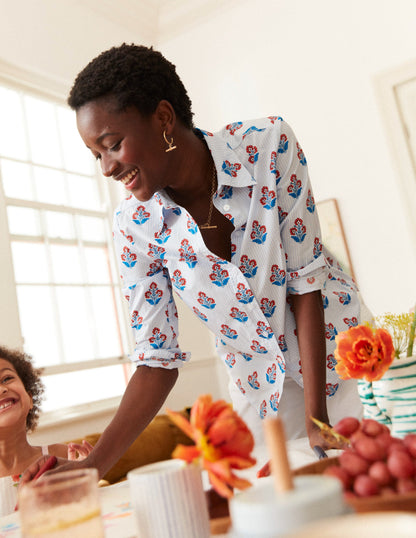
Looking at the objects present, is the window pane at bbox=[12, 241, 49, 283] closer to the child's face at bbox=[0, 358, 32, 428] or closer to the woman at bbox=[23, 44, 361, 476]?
the child's face at bbox=[0, 358, 32, 428]

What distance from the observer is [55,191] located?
4398 mm

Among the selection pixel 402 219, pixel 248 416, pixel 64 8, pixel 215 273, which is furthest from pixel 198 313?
pixel 64 8

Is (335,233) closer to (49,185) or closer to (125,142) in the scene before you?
(49,185)

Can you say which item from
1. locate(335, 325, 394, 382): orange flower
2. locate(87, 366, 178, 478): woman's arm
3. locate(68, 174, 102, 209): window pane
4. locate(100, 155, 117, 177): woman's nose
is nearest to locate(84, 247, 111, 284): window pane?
locate(68, 174, 102, 209): window pane

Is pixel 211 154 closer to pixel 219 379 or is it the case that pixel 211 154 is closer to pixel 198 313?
pixel 198 313

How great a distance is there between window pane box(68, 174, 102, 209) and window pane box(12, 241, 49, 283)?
1.77 ft

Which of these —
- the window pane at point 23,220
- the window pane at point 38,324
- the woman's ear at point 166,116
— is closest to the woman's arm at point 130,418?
the woman's ear at point 166,116

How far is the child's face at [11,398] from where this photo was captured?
216 cm

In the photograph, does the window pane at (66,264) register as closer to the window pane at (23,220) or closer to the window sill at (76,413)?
Answer: the window pane at (23,220)

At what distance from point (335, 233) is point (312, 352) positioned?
340cm

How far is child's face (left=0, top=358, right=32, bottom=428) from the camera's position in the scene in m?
2.16

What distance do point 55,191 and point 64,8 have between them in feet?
4.41

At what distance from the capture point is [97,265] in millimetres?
4570

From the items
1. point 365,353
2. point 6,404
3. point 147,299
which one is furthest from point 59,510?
point 6,404
